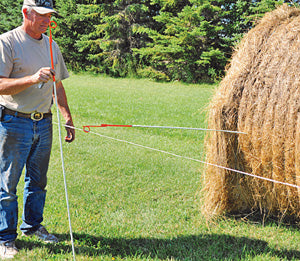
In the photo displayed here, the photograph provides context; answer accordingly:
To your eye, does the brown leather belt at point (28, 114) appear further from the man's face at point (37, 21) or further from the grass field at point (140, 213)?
the grass field at point (140, 213)

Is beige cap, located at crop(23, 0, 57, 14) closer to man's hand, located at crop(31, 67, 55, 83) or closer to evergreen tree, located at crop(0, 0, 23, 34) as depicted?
man's hand, located at crop(31, 67, 55, 83)

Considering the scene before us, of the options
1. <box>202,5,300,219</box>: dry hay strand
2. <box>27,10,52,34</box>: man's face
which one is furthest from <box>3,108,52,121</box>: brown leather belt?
<box>202,5,300,219</box>: dry hay strand

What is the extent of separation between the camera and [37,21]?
273cm

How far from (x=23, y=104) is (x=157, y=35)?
17.3 metres

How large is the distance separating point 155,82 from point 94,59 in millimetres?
5842

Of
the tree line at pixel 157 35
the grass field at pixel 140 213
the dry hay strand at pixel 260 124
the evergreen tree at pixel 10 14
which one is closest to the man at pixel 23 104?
the grass field at pixel 140 213

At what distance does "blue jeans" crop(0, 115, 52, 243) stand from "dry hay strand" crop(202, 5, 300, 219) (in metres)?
1.74

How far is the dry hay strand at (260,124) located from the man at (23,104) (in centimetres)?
172

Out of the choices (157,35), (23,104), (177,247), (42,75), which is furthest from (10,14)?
(177,247)

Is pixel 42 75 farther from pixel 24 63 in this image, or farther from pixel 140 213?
pixel 140 213

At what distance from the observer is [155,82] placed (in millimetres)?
18469

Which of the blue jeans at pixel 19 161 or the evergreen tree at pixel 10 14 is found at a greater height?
the evergreen tree at pixel 10 14

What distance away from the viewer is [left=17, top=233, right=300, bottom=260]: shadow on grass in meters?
3.00

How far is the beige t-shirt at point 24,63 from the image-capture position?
2654mm
